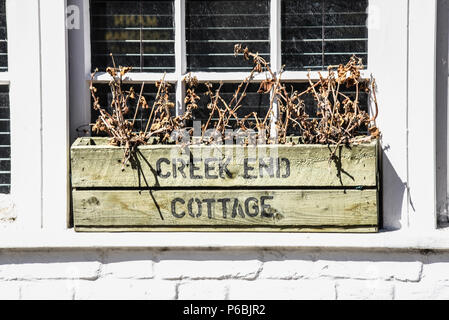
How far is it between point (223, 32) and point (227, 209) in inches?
33.1

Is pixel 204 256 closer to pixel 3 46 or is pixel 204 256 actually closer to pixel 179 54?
pixel 179 54

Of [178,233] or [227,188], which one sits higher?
[227,188]

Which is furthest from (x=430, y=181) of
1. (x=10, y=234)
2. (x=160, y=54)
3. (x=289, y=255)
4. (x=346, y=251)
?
(x=10, y=234)

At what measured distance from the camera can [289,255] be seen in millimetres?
2666

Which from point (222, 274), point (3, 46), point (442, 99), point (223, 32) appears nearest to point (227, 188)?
point (222, 274)

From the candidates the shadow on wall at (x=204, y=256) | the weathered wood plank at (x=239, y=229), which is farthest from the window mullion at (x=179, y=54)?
the shadow on wall at (x=204, y=256)

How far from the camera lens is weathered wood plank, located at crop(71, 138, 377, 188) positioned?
2574 millimetres

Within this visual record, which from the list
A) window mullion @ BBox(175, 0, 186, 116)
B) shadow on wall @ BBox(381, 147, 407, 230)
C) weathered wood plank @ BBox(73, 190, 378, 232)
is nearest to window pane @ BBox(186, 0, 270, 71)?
window mullion @ BBox(175, 0, 186, 116)

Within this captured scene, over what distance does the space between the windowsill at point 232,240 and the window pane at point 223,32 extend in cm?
80

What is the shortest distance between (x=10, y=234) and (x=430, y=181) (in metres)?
1.84

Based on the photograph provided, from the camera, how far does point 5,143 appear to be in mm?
2857

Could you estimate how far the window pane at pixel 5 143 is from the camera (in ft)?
9.32

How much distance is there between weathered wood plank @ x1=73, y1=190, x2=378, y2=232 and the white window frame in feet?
0.18

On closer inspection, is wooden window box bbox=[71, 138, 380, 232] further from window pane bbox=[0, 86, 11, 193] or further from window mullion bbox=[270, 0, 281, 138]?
window pane bbox=[0, 86, 11, 193]
